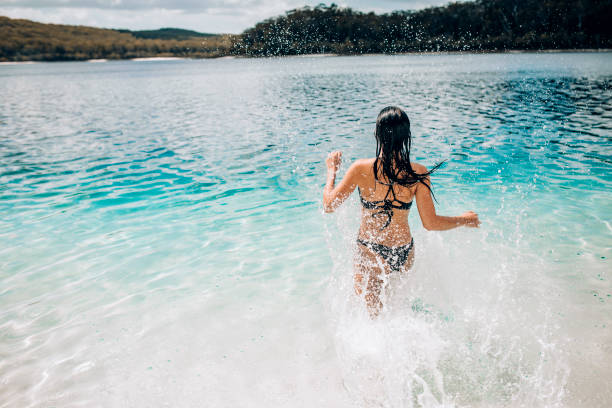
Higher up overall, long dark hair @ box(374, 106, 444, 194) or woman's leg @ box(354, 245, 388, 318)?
long dark hair @ box(374, 106, 444, 194)

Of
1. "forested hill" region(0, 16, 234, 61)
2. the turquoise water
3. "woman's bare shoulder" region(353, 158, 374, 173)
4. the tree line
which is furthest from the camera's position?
"forested hill" region(0, 16, 234, 61)

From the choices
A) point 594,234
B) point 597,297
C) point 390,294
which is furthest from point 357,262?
point 594,234

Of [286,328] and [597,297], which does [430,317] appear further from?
[597,297]

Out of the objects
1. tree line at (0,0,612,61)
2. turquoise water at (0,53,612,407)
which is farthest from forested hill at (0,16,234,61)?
turquoise water at (0,53,612,407)

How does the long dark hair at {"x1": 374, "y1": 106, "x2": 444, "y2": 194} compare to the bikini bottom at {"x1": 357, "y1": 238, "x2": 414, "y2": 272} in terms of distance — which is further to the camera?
the bikini bottom at {"x1": 357, "y1": 238, "x2": 414, "y2": 272}

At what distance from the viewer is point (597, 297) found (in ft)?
13.9

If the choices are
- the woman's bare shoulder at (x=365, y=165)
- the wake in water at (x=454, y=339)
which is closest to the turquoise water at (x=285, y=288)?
the wake in water at (x=454, y=339)

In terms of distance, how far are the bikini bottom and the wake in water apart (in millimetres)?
122

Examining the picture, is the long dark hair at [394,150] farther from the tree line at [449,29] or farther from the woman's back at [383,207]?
the tree line at [449,29]

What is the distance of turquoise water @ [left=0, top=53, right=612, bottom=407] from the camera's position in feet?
10.9

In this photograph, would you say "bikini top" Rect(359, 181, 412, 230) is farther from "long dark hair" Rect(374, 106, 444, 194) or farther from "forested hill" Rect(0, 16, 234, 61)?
"forested hill" Rect(0, 16, 234, 61)

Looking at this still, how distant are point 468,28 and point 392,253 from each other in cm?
9963

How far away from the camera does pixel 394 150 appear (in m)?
2.88

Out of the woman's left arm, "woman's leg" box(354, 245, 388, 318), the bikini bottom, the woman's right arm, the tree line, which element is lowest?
"woman's leg" box(354, 245, 388, 318)
